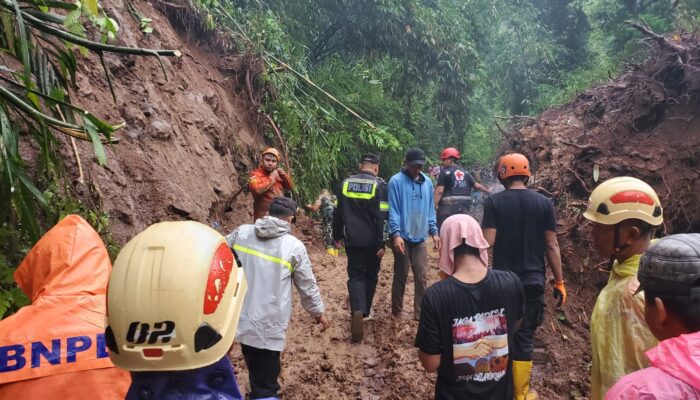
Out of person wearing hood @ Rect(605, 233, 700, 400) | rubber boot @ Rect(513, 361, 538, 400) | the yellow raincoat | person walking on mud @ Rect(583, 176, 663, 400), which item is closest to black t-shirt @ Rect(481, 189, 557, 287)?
rubber boot @ Rect(513, 361, 538, 400)

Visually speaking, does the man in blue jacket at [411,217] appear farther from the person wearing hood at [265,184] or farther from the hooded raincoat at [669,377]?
the hooded raincoat at [669,377]

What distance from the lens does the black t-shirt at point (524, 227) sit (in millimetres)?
3605

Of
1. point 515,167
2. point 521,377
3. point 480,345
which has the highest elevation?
point 515,167

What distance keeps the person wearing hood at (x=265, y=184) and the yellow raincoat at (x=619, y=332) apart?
375 centimetres

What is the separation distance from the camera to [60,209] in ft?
11.1

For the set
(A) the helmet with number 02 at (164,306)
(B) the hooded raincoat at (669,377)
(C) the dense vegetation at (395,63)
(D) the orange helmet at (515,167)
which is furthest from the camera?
(C) the dense vegetation at (395,63)

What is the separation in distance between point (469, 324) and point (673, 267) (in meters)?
1.11

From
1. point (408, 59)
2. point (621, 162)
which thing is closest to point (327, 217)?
point (621, 162)

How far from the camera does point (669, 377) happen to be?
1.08m

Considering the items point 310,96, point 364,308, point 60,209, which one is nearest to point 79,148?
point 60,209

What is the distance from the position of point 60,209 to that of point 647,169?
6.82 meters

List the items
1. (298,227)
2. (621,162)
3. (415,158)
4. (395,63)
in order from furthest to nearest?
(395,63) → (298,227) → (621,162) → (415,158)

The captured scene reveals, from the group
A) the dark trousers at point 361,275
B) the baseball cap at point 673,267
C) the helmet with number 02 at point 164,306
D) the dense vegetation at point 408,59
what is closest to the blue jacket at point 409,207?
the dark trousers at point 361,275

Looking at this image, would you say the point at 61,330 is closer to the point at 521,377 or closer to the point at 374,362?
the point at 521,377
